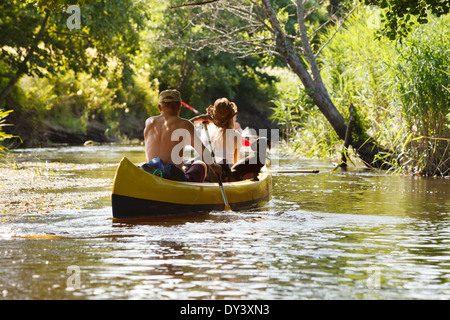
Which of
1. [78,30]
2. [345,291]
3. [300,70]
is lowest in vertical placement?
[345,291]

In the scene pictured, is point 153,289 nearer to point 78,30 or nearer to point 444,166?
point 444,166

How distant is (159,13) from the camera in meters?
27.8

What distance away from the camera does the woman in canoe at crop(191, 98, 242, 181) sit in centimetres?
923

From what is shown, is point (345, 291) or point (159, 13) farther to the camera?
point (159, 13)

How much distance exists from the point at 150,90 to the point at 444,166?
17.9 m

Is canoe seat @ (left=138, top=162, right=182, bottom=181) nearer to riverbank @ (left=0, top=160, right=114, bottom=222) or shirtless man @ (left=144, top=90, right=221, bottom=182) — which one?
shirtless man @ (left=144, top=90, right=221, bottom=182)

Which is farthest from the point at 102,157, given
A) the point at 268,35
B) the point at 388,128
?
the point at 388,128

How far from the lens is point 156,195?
772 centimetres

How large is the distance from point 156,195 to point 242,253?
210cm

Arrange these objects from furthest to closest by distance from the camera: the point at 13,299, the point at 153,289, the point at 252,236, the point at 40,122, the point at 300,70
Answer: the point at 40,122, the point at 300,70, the point at 252,236, the point at 153,289, the point at 13,299

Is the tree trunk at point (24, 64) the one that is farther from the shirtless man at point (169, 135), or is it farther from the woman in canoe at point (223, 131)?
the shirtless man at point (169, 135)

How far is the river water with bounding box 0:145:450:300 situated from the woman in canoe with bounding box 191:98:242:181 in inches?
34.1

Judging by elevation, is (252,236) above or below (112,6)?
below

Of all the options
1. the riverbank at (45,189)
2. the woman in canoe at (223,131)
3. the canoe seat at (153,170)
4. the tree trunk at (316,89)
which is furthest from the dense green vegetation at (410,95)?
the riverbank at (45,189)
